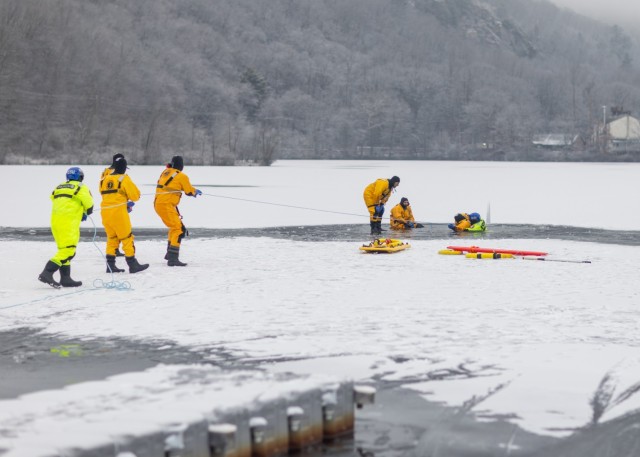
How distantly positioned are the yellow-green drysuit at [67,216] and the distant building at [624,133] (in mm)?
142991

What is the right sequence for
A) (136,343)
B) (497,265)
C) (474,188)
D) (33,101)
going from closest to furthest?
1. (136,343)
2. (497,265)
3. (474,188)
4. (33,101)

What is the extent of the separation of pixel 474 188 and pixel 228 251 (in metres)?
28.0

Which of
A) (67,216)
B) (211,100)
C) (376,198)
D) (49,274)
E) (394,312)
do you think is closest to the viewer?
(394,312)

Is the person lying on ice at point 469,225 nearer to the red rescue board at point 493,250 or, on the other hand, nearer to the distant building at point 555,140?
the red rescue board at point 493,250

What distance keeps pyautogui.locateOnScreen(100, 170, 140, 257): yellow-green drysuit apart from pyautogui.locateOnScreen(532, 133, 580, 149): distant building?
14296 centimetres

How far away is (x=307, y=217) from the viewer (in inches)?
1032

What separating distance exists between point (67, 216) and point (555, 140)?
501 feet

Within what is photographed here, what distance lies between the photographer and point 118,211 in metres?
14.0

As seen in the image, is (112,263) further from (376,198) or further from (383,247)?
(376,198)

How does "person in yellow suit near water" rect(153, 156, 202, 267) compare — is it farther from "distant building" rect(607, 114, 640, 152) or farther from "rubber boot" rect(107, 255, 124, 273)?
"distant building" rect(607, 114, 640, 152)

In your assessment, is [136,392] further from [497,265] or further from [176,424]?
[497,265]

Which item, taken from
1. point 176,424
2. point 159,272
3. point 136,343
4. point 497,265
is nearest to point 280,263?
point 159,272

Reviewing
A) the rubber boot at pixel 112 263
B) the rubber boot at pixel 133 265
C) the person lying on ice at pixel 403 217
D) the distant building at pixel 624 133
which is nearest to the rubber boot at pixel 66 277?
the rubber boot at pixel 112 263

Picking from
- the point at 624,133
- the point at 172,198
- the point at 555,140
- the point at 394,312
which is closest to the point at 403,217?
the point at 172,198
